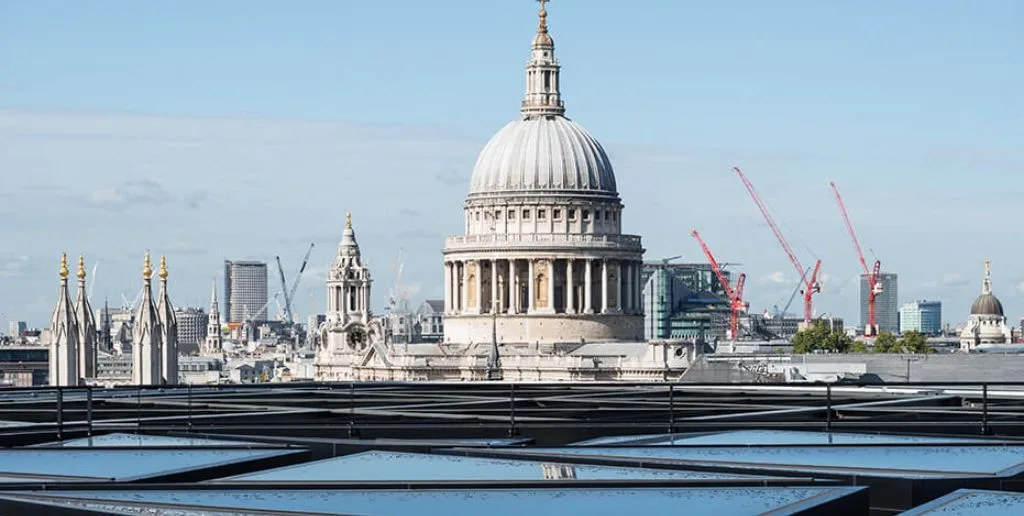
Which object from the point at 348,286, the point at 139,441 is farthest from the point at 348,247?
the point at 139,441

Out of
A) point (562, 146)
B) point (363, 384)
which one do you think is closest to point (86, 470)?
point (363, 384)

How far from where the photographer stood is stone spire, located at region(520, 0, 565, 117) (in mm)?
178750

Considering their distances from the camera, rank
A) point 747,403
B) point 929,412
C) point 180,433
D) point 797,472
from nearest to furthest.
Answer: point 797,472 < point 180,433 < point 929,412 < point 747,403

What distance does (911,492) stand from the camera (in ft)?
71.6

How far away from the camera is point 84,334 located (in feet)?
424

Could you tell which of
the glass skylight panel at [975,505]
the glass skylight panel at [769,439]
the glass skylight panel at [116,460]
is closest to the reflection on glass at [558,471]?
the glass skylight panel at [116,460]

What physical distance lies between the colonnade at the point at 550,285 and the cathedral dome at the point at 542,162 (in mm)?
5335

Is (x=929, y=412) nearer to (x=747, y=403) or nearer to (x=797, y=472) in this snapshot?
(x=747, y=403)

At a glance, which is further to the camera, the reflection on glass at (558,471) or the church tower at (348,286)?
the church tower at (348,286)

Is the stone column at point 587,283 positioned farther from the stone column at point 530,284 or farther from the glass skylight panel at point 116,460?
the glass skylight panel at point 116,460

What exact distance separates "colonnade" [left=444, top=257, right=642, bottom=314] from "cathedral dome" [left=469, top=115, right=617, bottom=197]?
534cm

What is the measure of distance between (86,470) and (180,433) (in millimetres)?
8193

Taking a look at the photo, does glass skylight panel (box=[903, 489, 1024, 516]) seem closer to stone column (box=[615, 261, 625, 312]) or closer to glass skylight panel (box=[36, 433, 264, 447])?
glass skylight panel (box=[36, 433, 264, 447])

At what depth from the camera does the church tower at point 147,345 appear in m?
127
